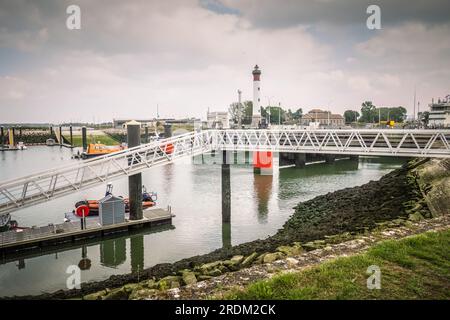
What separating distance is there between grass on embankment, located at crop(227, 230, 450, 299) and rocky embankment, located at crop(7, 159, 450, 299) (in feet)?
7.37

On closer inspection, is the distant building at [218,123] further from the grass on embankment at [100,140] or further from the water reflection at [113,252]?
the grass on embankment at [100,140]

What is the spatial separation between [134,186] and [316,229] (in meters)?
12.5

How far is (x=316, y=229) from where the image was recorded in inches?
844

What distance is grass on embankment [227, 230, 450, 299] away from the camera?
8578mm

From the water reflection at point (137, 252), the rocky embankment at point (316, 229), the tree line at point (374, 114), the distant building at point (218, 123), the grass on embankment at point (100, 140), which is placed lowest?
the water reflection at point (137, 252)

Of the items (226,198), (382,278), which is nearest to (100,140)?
(226,198)

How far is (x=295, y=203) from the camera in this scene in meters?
33.9

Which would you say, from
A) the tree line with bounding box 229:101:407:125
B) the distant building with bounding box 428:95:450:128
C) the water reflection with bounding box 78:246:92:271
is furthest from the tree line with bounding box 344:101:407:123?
the water reflection with bounding box 78:246:92:271

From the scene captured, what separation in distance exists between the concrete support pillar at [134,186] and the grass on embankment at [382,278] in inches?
632

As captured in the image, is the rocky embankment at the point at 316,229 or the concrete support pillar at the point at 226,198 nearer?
the rocky embankment at the point at 316,229

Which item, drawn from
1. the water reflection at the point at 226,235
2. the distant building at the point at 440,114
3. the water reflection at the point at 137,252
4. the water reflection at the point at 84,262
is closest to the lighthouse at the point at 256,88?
the distant building at the point at 440,114

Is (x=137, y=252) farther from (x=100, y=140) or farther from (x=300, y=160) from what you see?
(x=100, y=140)

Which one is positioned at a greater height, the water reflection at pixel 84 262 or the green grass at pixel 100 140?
the green grass at pixel 100 140

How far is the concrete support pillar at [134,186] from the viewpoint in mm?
23766
